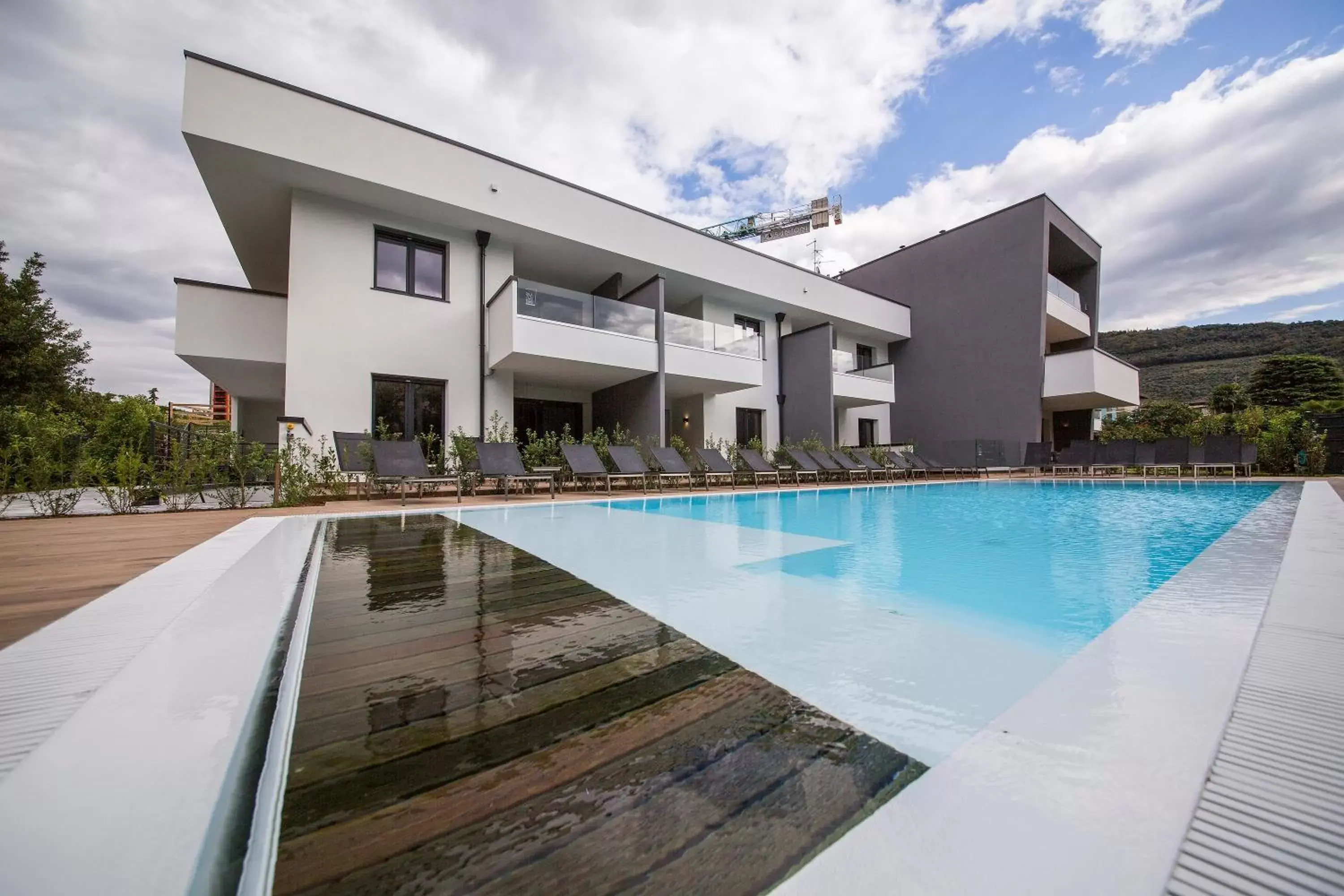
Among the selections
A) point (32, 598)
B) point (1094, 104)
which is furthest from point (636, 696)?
point (1094, 104)

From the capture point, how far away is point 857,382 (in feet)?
46.5

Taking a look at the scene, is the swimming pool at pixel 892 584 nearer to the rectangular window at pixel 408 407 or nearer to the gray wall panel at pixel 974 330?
the rectangular window at pixel 408 407

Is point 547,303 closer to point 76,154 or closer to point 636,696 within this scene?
point 636,696

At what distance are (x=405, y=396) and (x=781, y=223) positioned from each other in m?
51.2

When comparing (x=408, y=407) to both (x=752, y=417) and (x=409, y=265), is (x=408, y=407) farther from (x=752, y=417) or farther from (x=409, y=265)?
(x=752, y=417)

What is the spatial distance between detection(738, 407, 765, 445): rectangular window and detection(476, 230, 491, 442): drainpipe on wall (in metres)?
6.94

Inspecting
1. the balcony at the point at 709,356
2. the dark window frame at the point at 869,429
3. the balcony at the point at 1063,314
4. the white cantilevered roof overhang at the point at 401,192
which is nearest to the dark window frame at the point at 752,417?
the balcony at the point at 709,356

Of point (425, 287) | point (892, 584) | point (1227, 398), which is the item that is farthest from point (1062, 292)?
point (1227, 398)

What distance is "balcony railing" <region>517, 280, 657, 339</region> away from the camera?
884 centimetres

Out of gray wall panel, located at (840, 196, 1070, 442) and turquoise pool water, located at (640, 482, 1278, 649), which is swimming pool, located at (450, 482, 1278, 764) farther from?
gray wall panel, located at (840, 196, 1070, 442)

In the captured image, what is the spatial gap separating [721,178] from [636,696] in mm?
23008

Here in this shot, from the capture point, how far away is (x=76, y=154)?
1002 cm

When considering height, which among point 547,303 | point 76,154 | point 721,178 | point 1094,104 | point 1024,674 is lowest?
point 1024,674

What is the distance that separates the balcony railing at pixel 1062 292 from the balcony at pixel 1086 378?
1936 mm
